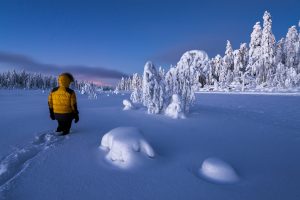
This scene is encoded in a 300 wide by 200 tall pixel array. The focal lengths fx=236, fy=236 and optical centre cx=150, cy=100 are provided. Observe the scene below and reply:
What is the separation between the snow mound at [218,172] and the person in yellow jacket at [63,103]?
3.35 m

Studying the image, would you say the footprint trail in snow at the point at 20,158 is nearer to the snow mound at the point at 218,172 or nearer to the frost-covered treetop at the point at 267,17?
the snow mound at the point at 218,172

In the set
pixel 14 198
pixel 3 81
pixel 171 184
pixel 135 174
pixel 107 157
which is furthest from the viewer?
pixel 3 81

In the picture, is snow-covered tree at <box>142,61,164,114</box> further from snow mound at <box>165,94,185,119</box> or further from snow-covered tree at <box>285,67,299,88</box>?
snow-covered tree at <box>285,67,299,88</box>

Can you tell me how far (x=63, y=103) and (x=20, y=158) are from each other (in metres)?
1.92

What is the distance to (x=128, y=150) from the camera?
3533mm

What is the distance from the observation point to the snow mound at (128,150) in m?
3.46

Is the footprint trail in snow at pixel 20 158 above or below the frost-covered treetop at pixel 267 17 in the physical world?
below

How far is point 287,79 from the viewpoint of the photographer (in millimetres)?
37562

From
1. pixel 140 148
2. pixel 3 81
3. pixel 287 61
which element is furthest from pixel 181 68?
pixel 3 81

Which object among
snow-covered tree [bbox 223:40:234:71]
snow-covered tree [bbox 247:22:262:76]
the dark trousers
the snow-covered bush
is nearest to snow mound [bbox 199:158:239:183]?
the dark trousers

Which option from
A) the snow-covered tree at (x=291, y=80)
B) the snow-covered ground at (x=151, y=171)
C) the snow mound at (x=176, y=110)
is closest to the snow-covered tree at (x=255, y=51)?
the snow-covered tree at (x=291, y=80)

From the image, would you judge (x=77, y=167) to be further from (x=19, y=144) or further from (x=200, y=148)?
(x=200, y=148)

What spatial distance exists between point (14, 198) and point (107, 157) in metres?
1.47

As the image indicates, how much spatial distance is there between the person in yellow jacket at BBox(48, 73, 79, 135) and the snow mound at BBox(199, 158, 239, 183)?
3348 millimetres
